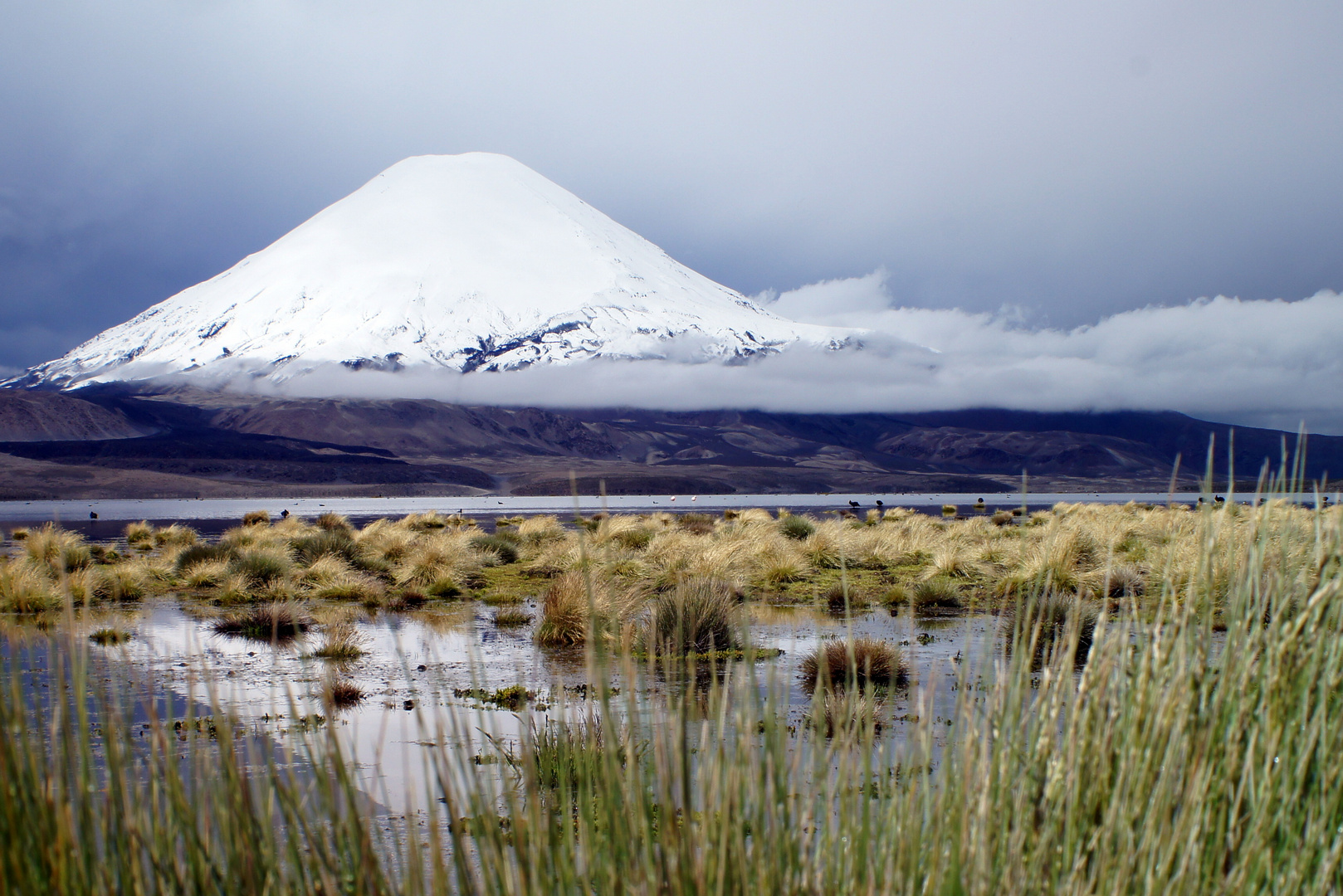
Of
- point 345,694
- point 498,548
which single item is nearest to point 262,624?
point 345,694

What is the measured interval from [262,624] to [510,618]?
3.04m

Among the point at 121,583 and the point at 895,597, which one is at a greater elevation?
the point at 895,597

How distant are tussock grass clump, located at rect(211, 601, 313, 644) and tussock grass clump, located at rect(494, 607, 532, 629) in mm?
2378

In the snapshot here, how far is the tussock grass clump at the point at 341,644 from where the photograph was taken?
9.58 m

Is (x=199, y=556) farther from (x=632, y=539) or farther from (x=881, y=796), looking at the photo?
(x=881, y=796)

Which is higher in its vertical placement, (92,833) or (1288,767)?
(1288,767)

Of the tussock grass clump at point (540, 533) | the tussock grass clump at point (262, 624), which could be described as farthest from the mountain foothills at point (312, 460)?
the tussock grass clump at point (262, 624)

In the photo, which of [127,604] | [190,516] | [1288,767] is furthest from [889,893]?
[190,516]

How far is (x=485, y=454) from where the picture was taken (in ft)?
588

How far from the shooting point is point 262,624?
11305mm

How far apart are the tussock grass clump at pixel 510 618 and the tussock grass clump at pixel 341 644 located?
1878mm

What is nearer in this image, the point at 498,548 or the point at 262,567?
the point at 262,567

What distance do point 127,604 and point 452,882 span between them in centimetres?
1172

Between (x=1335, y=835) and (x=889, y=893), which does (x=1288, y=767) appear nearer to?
(x=1335, y=835)
